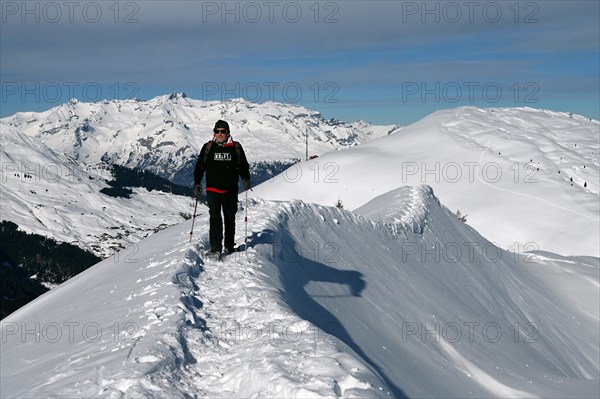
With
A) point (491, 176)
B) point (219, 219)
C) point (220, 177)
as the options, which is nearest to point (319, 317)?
point (219, 219)

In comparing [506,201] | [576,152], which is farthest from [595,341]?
[576,152]

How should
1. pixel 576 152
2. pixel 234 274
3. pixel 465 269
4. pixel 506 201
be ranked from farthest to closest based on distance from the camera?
pixel 576 152
pixel 506 201
pixel 465 269
pixel 234 274

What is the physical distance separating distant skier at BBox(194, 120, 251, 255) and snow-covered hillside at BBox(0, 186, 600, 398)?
0.59 m

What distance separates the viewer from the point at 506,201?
68.5 metres

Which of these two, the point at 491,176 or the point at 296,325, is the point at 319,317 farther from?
the point at 491,176

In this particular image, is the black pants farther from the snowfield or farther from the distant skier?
the snowfield

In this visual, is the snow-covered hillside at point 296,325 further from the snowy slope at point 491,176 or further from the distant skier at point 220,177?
the snowy slope at point 491,176

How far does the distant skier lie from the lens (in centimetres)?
1410

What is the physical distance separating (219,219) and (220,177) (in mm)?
986

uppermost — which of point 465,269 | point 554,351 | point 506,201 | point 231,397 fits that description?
point 231,397

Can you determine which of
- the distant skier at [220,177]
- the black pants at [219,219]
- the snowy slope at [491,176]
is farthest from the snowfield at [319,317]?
the snowy slope at [491,176]

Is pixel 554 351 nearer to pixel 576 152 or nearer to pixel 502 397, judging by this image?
pixel 502 397

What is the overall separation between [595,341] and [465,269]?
6775mm

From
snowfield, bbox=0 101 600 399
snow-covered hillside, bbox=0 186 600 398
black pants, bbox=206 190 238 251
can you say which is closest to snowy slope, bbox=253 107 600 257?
snowfield, bbox=0 101 600 399
